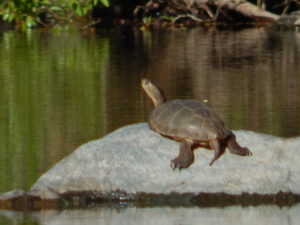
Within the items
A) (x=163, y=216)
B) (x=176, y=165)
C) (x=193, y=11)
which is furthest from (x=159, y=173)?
(x=193, y=11)

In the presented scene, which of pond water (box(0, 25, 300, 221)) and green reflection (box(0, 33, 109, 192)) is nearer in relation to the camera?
green reflection (box(0, 33, 109, 192))

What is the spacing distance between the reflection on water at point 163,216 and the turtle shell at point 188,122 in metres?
0.68

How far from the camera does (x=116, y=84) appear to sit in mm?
15570

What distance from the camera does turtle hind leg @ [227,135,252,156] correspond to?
835 centimetres

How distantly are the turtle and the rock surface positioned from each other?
6cm

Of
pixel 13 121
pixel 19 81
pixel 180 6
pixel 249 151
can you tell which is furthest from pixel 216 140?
pixel 180 6

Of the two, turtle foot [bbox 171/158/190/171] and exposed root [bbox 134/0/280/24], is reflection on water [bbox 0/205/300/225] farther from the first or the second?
exposed root [bbox 134/0/280/24]

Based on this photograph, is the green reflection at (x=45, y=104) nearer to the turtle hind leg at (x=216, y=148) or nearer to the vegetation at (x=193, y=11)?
the turtle hind leg at (x=216, y=148)

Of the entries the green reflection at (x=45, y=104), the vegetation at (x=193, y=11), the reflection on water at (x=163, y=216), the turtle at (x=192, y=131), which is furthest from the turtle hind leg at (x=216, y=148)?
the vegetation at (x=193, y=11)

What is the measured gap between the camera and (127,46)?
23.3 meters

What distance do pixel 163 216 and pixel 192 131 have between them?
92 cm

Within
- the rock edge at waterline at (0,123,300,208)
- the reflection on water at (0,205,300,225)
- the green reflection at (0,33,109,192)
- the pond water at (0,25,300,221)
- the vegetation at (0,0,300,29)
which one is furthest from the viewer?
the vegetation at (0,0,300,29)

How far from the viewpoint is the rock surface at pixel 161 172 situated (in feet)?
26.7

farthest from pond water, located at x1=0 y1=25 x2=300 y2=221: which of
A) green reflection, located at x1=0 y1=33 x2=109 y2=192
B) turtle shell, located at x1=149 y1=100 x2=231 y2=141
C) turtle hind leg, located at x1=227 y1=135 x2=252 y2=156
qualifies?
turtle hind leg, located at x1=227 y1=135 x2=252 y2=156
